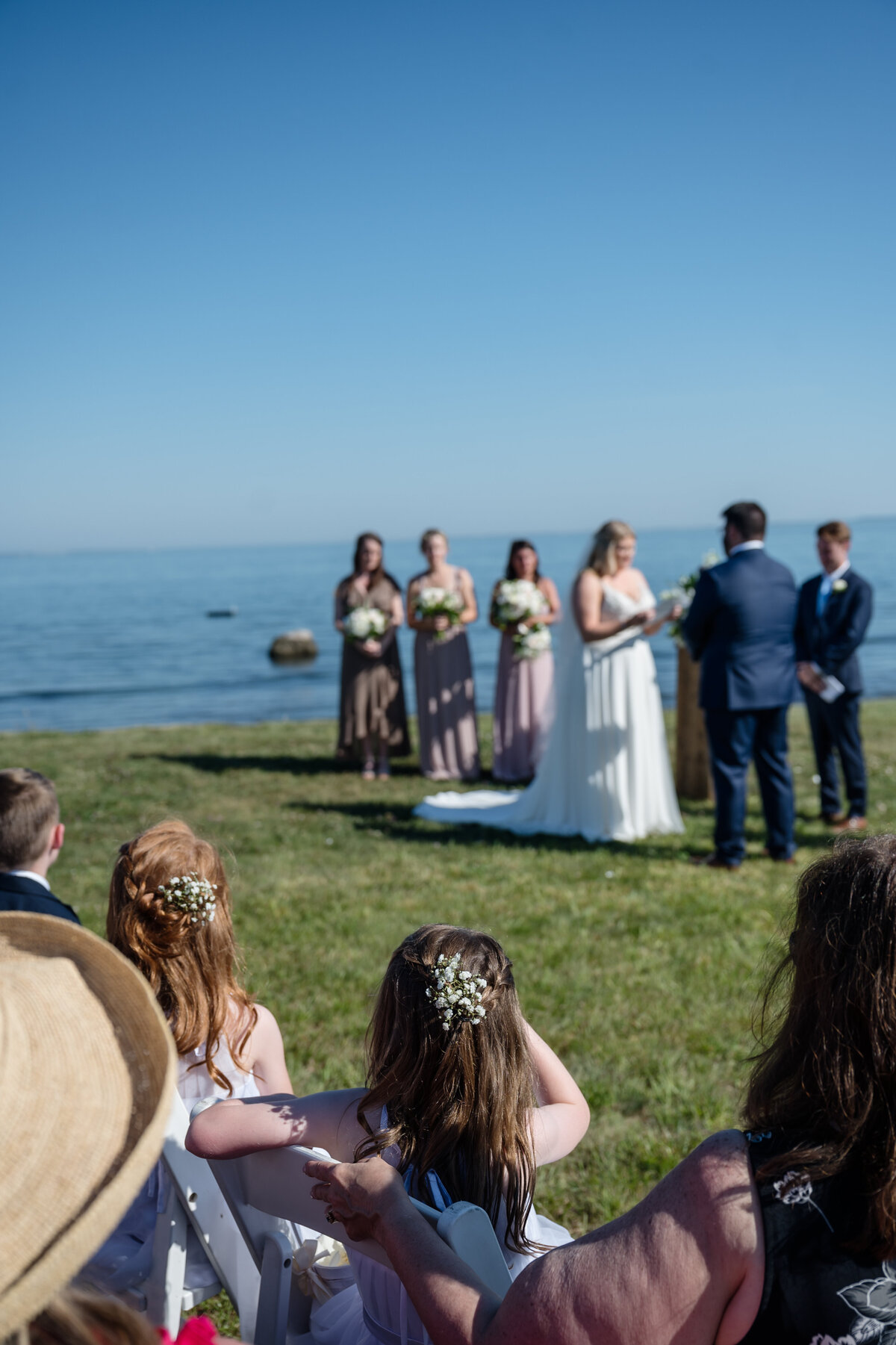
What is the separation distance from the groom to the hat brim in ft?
21.0

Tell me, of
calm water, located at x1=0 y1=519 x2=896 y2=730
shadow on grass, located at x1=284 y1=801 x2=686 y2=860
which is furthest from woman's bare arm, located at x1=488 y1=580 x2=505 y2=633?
calm water, located at x1=0 y1=519 x2=896 y2=730

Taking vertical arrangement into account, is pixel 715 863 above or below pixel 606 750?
below

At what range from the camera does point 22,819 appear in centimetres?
392

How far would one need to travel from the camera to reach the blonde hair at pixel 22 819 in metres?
3.91

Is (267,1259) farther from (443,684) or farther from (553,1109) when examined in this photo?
(443,684)

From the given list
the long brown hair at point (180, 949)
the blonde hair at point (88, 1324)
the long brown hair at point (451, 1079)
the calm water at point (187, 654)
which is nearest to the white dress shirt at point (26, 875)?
the long brown hair at point (180, 949)

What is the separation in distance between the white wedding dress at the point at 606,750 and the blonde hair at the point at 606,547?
18 centimetres

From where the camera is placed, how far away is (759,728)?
25.2 feet

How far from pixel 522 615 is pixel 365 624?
1.91 m

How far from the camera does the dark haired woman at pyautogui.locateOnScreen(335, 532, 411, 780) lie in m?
12.2

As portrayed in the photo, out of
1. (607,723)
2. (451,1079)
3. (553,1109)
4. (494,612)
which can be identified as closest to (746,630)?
(607,723)

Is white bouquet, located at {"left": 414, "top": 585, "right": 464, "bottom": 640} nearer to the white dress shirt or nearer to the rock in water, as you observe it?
the white dress shirt

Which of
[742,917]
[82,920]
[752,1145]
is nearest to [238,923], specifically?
[82,920]

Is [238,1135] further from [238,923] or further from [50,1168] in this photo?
[238,923]
